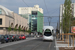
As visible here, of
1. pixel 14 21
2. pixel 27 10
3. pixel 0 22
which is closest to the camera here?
pixel 0 22

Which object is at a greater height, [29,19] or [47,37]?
[29,19]

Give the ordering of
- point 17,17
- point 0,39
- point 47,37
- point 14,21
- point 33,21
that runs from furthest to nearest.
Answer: point 33,21 < point 17,17 < point 14,21 < point 47,37 < point 0,39

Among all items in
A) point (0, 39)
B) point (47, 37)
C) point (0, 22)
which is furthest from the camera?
point (0, 22)

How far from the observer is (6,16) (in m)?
83.2

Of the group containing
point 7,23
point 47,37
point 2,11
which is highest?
point 2,11

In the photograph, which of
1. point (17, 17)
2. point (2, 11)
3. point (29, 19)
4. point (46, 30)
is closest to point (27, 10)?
point (29, 19)

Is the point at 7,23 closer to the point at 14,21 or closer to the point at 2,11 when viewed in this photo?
the point at 2,11

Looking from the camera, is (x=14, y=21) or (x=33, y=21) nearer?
(x=14, y=21)

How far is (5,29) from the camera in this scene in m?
83.4

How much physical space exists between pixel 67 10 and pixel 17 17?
7103cm

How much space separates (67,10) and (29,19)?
11851 centimetres

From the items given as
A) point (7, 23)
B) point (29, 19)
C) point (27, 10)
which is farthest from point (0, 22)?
point (27, 10)

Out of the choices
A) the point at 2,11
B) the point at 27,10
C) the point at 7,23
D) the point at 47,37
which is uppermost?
the point at 27,10

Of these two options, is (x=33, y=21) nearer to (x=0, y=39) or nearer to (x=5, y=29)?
(x=5, y=29)
